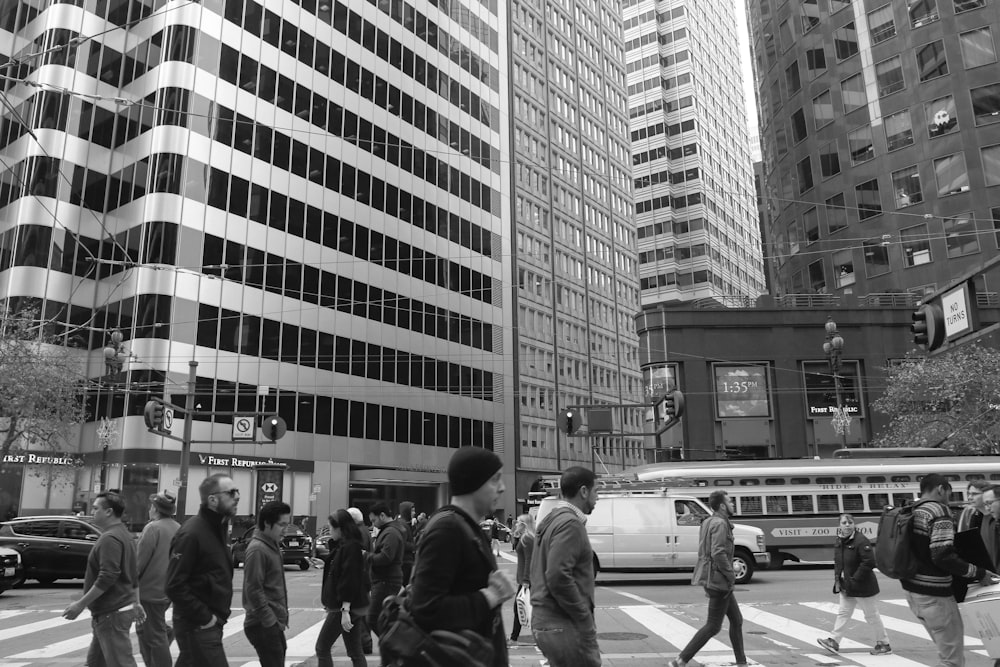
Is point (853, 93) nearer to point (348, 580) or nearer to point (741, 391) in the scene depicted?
point (741, 391)

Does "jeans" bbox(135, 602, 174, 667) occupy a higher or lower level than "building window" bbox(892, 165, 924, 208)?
lower

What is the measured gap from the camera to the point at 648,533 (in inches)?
814

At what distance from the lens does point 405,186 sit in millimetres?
54875

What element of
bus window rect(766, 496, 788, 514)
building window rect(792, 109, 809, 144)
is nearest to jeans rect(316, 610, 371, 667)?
bus window rect(766, 496, 788, 514)

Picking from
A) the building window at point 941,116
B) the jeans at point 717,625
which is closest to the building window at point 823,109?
the building window at point 941,116

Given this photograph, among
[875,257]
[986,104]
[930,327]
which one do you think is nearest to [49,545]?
[930,327]

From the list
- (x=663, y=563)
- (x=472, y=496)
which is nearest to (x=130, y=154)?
(x=663, y=563)

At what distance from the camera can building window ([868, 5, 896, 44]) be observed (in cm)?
5031

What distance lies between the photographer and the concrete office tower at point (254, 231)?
133 feet

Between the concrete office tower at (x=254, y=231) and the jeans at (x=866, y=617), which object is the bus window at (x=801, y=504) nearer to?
the jeans at (x=866, y=617)

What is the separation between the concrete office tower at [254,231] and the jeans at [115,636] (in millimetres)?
29303

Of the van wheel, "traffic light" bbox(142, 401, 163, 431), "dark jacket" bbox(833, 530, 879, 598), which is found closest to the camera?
"dark jacket" bbox(833, 530, 879, 598)

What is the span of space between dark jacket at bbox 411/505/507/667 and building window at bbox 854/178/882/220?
5127cm

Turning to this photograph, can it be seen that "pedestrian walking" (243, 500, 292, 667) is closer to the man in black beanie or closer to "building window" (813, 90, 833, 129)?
the man in black beanie
